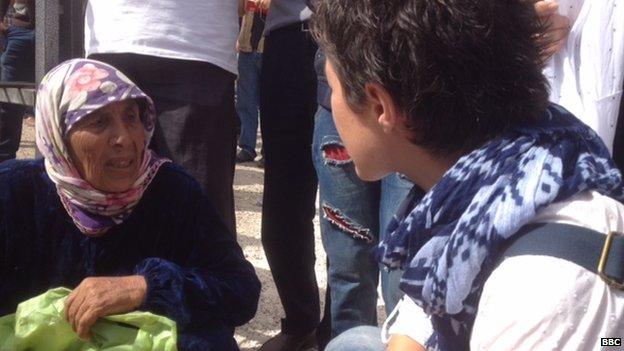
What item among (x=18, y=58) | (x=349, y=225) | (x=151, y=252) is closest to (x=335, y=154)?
(x=349, y=225)

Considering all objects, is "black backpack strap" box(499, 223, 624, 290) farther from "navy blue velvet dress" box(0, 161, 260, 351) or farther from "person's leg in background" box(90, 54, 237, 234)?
"person's leg in background" box(90, 54, 237, 234)

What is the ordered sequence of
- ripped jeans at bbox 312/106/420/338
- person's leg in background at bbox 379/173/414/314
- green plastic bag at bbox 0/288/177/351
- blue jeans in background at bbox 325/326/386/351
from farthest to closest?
ripped jeans at bbox 312/106/420/338 → person's leg in background at bbox 379/173/414/314 → green plastic bag at bbox 0/288/177/351 → blue jeans in background at bbox 325/326/386/351

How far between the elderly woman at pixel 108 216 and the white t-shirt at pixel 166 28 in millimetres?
315

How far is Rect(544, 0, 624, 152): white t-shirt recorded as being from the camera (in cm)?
222

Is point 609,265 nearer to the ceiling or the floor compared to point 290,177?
nearer to the ceiling

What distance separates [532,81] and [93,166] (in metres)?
1.40

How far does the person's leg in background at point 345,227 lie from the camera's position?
105 inches

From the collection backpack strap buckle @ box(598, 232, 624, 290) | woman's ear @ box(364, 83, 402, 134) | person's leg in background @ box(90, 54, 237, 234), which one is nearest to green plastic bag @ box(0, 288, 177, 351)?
person's leg in background @ box(90, 54, 237, 234)

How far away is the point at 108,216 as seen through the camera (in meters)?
2.42

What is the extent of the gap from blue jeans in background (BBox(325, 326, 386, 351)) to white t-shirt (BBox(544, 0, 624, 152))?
78cm

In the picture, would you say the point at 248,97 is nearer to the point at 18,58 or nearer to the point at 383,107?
the point at 18,58

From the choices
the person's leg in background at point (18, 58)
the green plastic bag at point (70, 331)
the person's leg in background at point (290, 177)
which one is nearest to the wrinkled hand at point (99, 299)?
the green plastic bag at point (70, 331)

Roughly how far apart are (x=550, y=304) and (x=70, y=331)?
4.68 ft

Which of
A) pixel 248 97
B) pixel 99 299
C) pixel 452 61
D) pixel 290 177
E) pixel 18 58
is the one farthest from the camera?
pixel 248 97
